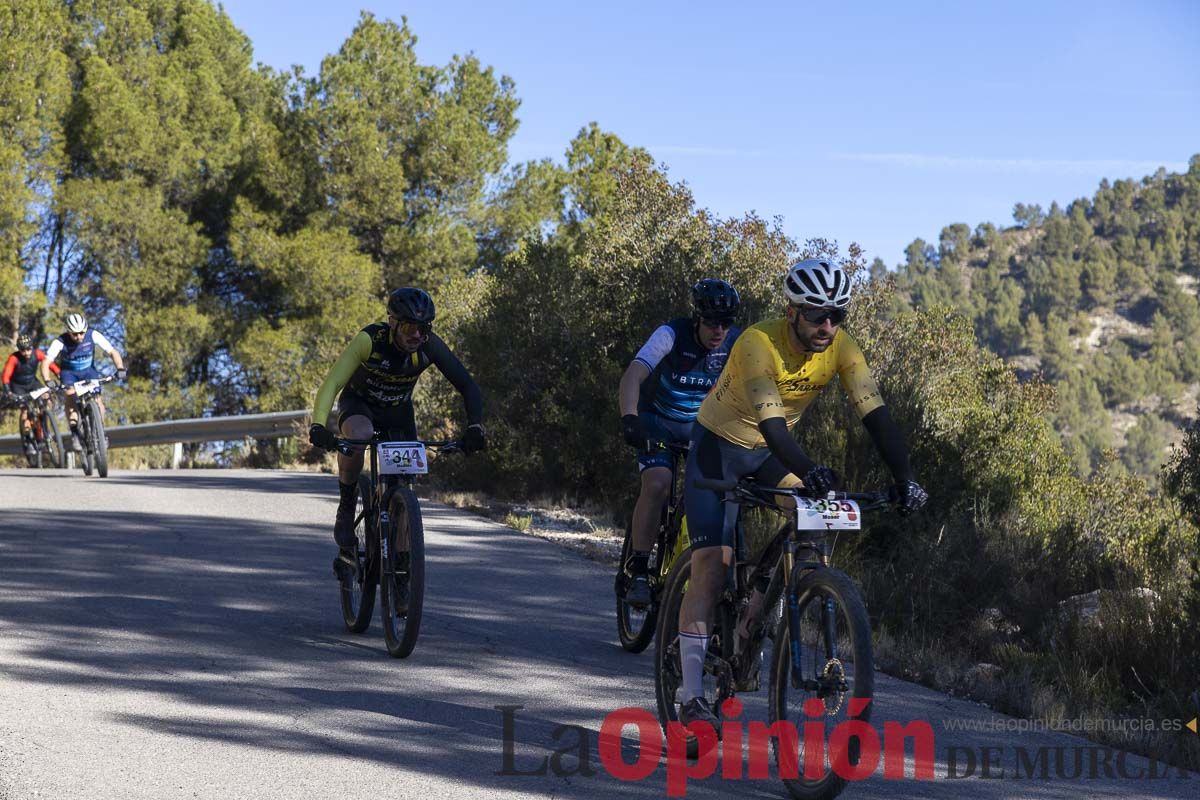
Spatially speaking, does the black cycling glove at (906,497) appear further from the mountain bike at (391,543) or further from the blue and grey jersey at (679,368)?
the mountain bike at (391,543)

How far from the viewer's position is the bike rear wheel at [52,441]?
63.8ft

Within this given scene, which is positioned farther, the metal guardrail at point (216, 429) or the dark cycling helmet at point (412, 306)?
the metal guardrail at point (216, 429)

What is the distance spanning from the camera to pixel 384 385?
325 inches

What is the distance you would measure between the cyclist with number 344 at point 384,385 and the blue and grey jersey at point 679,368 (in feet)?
3.24

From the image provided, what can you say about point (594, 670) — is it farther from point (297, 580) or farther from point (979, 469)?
point (979, 469)

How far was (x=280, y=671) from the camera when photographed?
719 cm

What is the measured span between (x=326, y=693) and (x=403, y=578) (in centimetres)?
101

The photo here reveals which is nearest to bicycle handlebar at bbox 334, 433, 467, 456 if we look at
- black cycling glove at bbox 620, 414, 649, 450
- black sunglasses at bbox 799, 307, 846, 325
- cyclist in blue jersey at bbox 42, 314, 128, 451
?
black cycling glove at bbox 620, 414, 649, 450

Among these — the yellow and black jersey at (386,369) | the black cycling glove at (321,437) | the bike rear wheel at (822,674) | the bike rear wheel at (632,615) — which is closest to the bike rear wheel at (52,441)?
the yellow and black jersey at (386,369)

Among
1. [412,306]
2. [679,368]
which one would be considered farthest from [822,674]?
[412,306]

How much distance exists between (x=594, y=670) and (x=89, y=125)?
29.9 m

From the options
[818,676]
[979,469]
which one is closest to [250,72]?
[979,469]

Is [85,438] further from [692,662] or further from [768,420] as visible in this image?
[768,420]

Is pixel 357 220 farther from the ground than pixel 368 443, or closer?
farther from the ground
